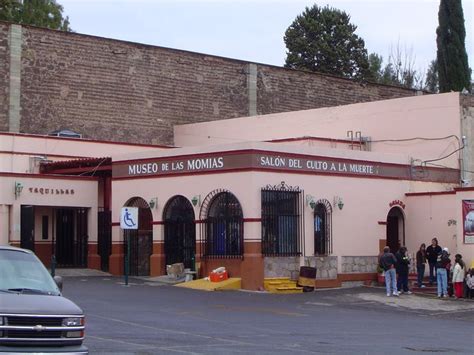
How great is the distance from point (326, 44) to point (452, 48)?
3406cm

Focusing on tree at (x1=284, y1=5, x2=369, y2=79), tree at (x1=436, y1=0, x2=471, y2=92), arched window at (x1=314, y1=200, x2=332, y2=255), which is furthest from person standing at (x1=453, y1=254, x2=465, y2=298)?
tree at (x1=284, y1=5, x2=369, y2=79)

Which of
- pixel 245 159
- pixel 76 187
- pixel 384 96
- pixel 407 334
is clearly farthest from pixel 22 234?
pixel 384 96

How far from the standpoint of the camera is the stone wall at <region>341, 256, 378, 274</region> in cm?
3412

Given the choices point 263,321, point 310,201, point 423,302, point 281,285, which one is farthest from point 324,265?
point 263,321

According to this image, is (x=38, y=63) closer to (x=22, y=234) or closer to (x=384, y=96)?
(x=22, y=234)

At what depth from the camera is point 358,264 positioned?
34.7 meters

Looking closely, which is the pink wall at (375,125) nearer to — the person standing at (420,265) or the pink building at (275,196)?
the pink building at (275,196)

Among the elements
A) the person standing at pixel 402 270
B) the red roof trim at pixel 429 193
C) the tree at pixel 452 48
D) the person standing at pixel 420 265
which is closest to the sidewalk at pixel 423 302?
the person standing at pixel 402 270

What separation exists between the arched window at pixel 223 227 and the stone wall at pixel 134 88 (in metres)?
16.9

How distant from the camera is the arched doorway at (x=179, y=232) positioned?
33.7 m

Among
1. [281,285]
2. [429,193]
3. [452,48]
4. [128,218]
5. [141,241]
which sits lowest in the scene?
[281,285]

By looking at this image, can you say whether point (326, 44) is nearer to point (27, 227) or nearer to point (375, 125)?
point (375, 125)

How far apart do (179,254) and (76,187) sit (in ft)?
21.4

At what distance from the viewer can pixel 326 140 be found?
40.8 m
